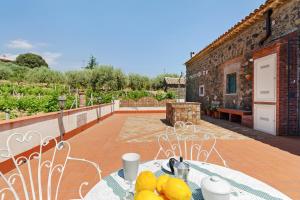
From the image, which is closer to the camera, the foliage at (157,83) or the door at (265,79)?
the door at (265,79)

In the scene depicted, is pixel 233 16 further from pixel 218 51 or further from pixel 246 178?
pixel 246 178

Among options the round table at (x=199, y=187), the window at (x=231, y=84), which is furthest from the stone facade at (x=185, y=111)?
the round table at (x=199, y=187)

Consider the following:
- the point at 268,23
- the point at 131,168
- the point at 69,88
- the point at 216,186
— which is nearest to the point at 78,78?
the point at 69,88

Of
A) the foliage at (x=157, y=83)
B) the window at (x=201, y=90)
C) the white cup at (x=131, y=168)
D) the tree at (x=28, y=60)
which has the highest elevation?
the tree at (x=28, y=60)

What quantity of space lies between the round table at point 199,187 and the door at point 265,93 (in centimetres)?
617

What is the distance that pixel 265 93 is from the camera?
7.23 meters

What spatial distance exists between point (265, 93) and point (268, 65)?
3.32 ft

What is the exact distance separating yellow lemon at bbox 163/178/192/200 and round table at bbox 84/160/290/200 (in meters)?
0.32

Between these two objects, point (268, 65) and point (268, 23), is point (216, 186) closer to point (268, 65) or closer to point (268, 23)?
point (268, 65)

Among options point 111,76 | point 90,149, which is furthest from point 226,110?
point 111,76

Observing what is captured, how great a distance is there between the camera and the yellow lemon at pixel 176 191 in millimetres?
965

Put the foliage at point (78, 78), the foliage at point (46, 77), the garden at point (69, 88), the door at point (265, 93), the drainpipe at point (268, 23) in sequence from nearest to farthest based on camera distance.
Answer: the door at point (265, 93) < the drainpipe at point (268, 23) < the garden at point (69, 88) < the foliage at point (78, 78) < the foliage at point (46, 77)

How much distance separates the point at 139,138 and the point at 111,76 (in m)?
26.0

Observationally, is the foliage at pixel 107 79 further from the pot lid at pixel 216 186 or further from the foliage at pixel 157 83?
the pot lid at pixel 216 186
